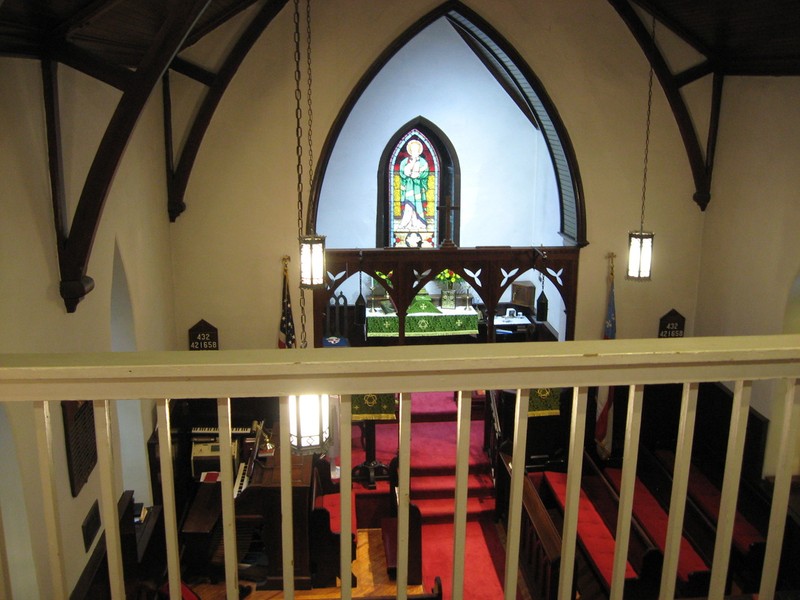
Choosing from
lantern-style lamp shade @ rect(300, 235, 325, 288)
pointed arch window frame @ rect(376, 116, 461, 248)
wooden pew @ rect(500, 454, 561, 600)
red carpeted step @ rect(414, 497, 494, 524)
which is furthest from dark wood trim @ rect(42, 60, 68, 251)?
pointed arch window frame @ rect(376, 116, 461, 248)

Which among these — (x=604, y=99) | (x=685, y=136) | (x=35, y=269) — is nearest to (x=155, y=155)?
(x=35, y=269)

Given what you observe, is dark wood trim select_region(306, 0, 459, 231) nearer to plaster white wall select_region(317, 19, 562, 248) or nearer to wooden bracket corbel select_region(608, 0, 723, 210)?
wooden bracket corbel select_region(608, 0, 723, 210)

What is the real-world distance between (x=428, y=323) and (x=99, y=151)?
21.1ft

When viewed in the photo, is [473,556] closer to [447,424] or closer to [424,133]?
[447,424]

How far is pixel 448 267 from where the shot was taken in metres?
8.23

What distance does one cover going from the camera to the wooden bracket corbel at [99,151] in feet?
14.4

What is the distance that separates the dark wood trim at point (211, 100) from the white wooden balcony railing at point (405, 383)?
253 inches

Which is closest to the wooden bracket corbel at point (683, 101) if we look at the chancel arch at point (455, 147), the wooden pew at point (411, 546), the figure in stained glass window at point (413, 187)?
the chancel arch at point (455, 147)

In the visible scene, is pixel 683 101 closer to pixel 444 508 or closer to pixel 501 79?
pixel 501 79

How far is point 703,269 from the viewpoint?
846 centimetres

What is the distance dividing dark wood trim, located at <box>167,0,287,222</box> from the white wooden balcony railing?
6437 millimetres

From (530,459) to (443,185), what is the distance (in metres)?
5.28

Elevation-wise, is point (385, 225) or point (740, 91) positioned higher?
point (740, 91)

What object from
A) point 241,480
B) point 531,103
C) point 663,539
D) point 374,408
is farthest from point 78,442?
point 531,103
